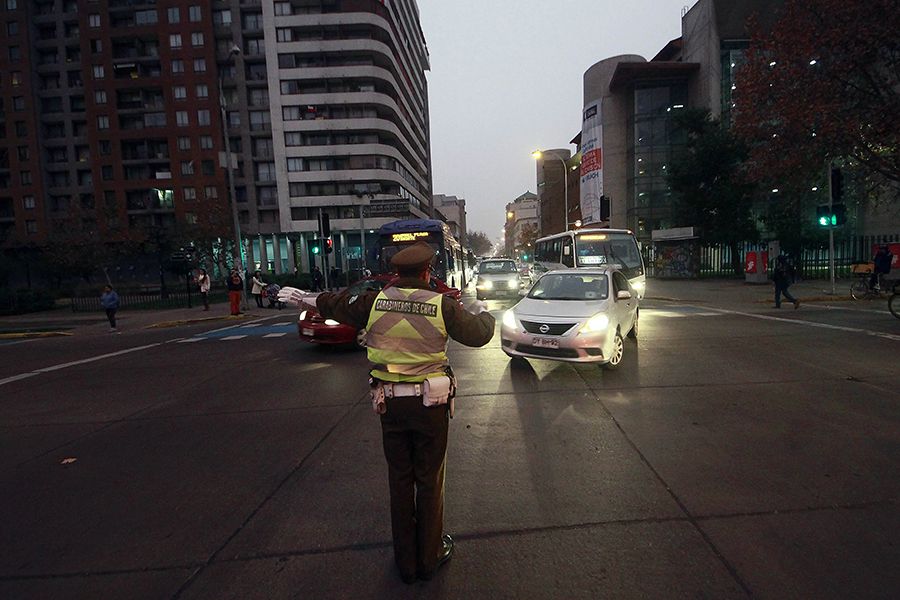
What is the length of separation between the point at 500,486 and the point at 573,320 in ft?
11.7

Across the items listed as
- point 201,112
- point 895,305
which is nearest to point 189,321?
point 895,305

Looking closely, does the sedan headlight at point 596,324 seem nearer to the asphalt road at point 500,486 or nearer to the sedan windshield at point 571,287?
the asphalt road at point 500,486

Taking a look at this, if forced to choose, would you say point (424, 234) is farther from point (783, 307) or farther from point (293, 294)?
point (293, 294)

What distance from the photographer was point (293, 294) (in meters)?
3.60

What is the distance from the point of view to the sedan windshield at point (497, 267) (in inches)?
828

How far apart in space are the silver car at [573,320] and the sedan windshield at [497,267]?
12.4 metres

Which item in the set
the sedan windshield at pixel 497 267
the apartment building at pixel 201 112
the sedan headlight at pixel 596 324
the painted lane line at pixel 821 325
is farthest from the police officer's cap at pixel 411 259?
the apartment building at pixel 201 112

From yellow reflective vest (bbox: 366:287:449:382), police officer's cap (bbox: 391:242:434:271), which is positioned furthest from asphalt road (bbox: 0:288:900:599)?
police officer's cap (bbox: 391:242:434:271)

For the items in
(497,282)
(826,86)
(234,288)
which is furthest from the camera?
(497,282)

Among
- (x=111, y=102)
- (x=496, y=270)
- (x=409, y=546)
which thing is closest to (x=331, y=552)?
(x=409, y=546)

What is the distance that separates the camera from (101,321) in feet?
61.8

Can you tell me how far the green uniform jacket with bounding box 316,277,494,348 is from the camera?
2.71 meters

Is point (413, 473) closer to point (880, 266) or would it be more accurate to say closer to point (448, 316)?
point (448, 316)

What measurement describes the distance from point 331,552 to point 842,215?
1910 centimetres
